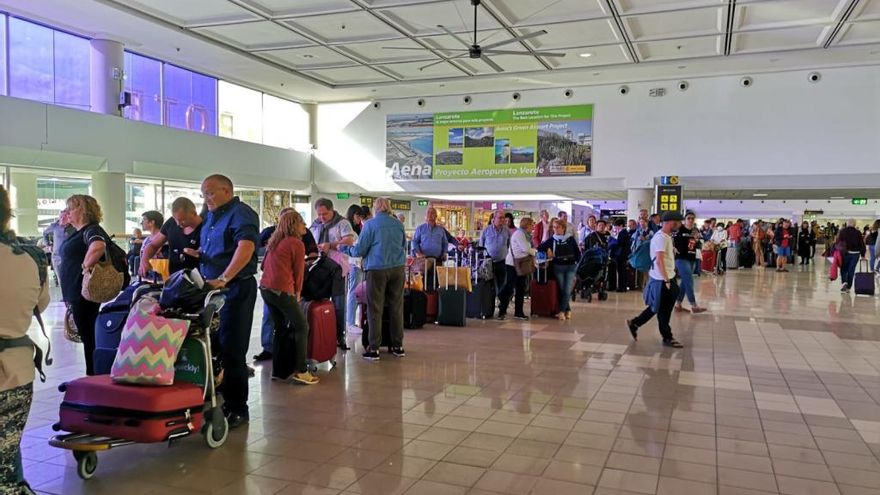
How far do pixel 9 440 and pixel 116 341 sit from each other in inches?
58.6

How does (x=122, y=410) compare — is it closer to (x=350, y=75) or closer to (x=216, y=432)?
(x=216, y=432)

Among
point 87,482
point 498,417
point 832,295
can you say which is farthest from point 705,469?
point 832,295

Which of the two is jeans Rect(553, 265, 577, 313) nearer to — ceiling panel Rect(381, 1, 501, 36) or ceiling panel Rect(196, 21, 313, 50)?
ceiling panel Rect(381, 1, 501, 36)

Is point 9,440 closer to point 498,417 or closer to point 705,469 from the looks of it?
point 498,417

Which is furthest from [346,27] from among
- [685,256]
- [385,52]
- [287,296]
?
[287,296]

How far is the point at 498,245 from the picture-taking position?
9789 mm

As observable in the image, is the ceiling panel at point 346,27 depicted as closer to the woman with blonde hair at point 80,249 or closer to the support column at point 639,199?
the support column at point 639,199

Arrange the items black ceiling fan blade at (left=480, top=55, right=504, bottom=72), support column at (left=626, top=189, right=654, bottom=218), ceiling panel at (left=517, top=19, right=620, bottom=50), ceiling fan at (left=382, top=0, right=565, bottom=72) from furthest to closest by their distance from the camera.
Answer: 1. support column at (left=626, top=189, right=654, bottom=218)
2. black ceiling fan blade at (left=480, top=55, right=504, bottom=72)
3. ceiling panel at (left=517, top=19, right=620, bottom=50)
4. ceiling fan at (left=382, top=0, right=565, bottom=72)

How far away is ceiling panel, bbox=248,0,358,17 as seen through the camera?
1198 centimetres

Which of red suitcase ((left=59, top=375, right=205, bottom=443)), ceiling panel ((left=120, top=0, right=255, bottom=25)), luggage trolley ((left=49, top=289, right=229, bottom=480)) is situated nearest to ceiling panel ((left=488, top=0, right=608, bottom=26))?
ceiling panel ((left=120, top=0, right=255, bottom=25))

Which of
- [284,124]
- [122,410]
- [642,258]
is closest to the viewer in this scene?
[122,410]

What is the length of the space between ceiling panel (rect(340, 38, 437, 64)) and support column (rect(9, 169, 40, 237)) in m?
7.04

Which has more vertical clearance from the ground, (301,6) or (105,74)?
(301,6)

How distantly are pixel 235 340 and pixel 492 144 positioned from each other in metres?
15.2
